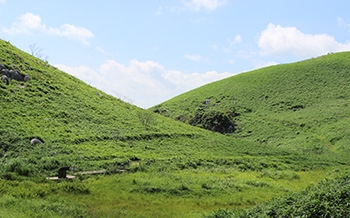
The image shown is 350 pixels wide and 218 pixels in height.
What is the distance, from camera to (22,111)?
4150cm

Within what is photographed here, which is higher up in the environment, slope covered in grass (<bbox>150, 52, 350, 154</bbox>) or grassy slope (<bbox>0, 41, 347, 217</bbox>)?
slope covered in grass (<bbox>150, 52, 350, 154</bbox>)

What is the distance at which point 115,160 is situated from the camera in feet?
115

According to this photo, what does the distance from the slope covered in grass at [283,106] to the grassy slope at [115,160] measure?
45.5 feet

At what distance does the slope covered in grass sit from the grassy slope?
13.9 m

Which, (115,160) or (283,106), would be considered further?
(283,106)

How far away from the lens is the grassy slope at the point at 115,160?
75.4ft

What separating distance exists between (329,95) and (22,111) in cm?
7725

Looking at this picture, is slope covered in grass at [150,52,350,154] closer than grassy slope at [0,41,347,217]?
No

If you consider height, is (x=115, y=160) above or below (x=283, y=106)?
below

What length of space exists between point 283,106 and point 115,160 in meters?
64.9

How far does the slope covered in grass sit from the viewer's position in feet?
223

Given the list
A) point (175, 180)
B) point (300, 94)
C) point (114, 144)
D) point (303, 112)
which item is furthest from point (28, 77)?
point (300, 94)

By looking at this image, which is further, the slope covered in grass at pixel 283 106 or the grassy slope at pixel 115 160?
the slope covered in grass at pixel 283 106

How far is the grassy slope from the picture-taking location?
22969 mm
